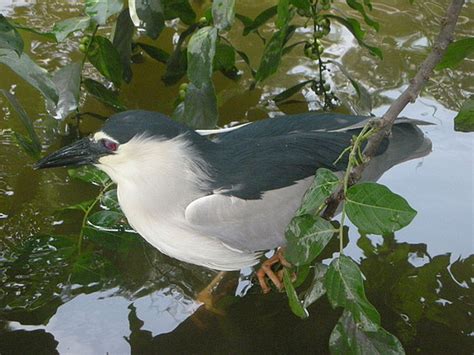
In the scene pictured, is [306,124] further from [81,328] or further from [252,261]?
[81,328]

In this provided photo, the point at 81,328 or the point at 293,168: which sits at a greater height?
the point at 293,168

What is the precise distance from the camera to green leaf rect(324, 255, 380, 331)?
161 centimetres

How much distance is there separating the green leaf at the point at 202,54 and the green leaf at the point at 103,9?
243 millimetres

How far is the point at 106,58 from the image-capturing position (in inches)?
115

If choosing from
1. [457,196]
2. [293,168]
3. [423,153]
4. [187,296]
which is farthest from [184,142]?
[457,196]

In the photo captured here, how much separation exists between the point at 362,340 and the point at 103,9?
1202 millimetres

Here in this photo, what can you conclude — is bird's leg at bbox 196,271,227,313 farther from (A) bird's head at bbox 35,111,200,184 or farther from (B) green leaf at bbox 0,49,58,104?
(B) green leaf at bbox 0,49,58,104

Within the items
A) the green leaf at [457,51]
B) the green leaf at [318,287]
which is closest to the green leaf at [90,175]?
the green leaf at [318,287]

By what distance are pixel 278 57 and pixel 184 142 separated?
2.26ft

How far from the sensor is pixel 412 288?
2.57 metres

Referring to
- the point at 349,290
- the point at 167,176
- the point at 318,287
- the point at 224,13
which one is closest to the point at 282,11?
the point at 224,13

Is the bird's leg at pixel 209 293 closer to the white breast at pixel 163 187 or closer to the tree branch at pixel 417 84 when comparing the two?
the white breast at pixel 163 187

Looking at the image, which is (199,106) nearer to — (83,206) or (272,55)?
(272,55)

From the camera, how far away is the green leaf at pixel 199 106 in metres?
2.75
